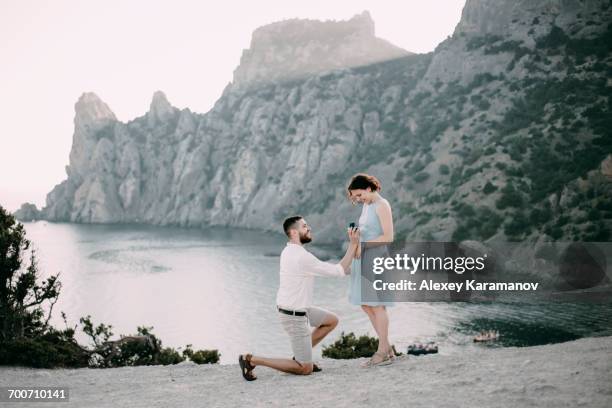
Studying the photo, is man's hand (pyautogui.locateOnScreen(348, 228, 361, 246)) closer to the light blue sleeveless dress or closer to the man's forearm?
the man's forearm

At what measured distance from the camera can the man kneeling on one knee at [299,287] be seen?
987 cm

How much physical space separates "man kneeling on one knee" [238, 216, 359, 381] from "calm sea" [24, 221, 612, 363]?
156ft

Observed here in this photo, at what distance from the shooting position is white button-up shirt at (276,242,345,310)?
992 centimetres

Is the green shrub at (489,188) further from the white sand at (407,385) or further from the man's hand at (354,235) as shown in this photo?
the man's hand at (354,235)

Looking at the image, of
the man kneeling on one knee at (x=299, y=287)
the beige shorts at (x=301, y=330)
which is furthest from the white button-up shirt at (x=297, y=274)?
the beige shorts at (x=301, y=330)

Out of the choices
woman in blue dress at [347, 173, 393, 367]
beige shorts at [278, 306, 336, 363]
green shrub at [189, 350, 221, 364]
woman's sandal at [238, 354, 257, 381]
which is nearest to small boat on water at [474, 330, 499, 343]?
green shrub at [189, 350, 221, 364]

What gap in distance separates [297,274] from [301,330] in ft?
3.60

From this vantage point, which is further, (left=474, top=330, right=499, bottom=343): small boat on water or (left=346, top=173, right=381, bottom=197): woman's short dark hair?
(left=474, top=330, right=499, bottom=343): small boat on water

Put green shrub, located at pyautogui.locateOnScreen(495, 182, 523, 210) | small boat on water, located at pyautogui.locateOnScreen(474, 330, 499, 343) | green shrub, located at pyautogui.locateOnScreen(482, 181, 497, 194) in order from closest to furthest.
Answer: small boat on water, located at pyautogui.locateOnScreen(474, 330, 499, 343) < green shrub, located at pyautogui.locateOnScreen(495, 182, 523, 210) < green shrub, located at pyautogui.locateOnScreen(482, 181, 497, 194)

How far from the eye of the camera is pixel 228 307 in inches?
3302

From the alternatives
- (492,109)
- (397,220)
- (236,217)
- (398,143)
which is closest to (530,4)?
(492,109)

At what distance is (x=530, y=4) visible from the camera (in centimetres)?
14675

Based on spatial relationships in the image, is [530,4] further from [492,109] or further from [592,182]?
[592,182]

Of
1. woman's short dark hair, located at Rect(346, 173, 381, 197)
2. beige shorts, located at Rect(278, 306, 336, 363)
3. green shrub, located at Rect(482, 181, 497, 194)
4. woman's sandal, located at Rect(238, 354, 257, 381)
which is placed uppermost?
green shrub, located at Rect(482, 181, 497, 194)
